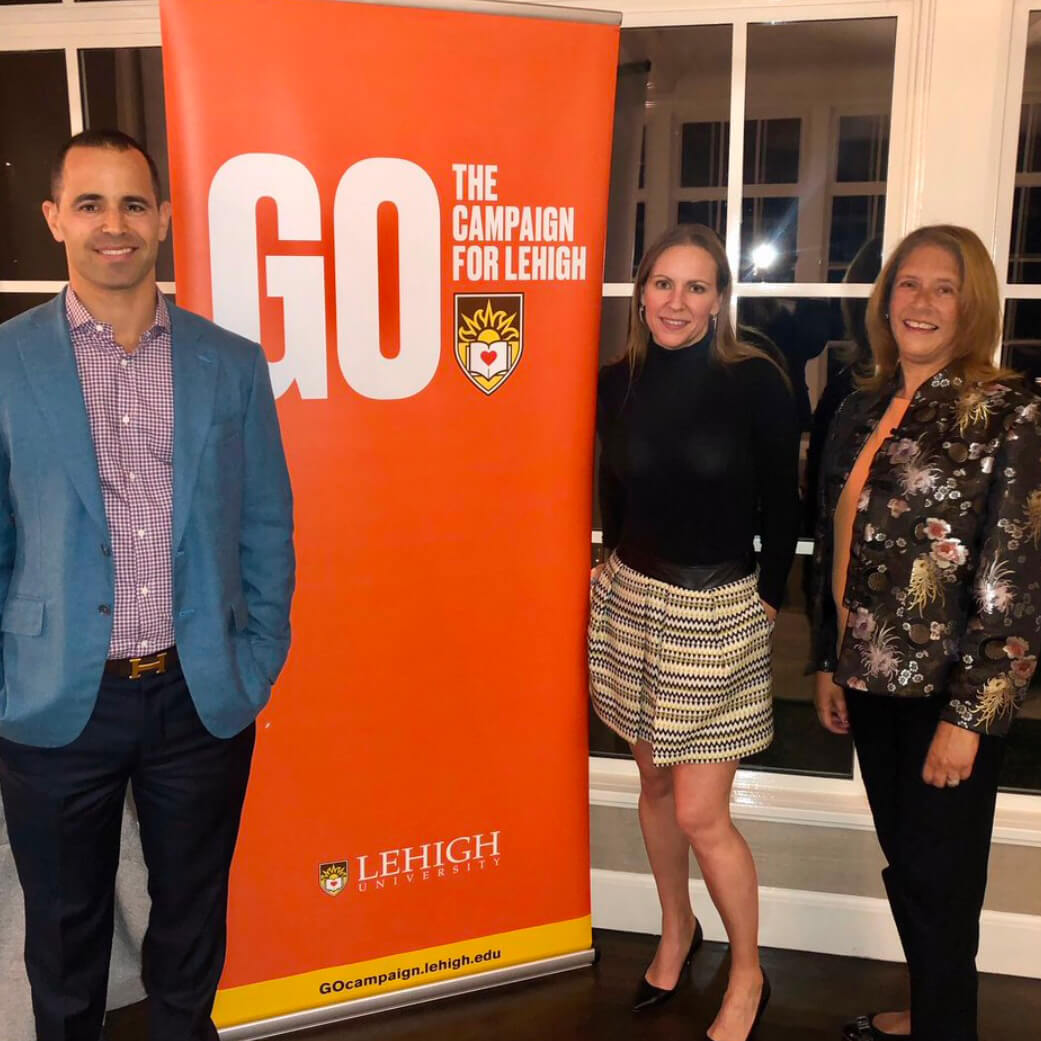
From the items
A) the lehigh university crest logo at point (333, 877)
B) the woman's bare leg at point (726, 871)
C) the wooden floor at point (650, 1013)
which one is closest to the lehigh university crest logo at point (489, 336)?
the woman's bare leg at point (726, 871)

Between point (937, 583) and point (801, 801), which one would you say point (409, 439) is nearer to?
point (937, 583)

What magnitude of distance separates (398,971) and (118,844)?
78 centimetres

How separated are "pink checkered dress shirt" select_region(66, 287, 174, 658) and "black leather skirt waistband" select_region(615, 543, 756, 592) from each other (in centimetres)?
89

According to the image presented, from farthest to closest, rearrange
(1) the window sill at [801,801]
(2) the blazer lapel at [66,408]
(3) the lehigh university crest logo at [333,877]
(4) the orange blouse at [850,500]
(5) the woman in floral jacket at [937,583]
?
1. (1) the window sill at [801,801]
2. (3) the lehigh university crest logo at [333,877]
3. (4) the orange blouse at [850,500]
4. (5) the woman in floral jacket at [937,583]
5. (2) the blazer lapel at [66,408]

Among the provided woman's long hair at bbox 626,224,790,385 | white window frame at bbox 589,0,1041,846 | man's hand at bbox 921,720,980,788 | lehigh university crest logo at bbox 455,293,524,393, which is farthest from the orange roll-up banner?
man's hand at bbox 921,720,980,788

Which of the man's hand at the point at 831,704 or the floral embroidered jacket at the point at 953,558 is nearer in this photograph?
the floral embroidered jacket at the point at 953,558

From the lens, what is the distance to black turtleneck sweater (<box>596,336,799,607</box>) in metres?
1.89

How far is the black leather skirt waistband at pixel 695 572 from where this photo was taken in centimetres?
189

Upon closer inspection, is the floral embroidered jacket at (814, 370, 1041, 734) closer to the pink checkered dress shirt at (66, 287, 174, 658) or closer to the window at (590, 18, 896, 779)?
the window at (590, 18, 896, 779)

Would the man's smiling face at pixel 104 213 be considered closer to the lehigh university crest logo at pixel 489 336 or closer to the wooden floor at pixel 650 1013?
the lehigh university crest logo at pixel 489 336

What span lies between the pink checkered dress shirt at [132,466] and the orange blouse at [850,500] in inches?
45.9

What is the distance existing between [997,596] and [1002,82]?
3.80 feet

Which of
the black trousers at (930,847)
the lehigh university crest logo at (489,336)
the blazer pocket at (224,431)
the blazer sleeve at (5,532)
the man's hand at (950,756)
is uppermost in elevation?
the lehigh university crest logo at (489,336)

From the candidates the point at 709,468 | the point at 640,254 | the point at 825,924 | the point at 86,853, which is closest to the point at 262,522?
the point at 86,853
